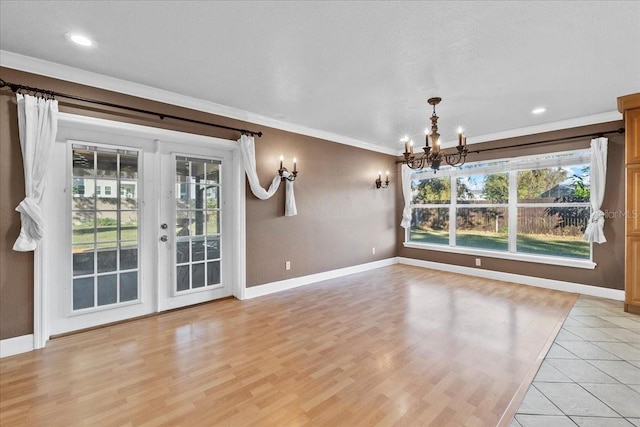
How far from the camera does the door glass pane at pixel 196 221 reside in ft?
12.2

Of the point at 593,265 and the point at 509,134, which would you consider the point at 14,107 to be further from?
the point at 593,265

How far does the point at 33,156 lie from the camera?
8.63ft

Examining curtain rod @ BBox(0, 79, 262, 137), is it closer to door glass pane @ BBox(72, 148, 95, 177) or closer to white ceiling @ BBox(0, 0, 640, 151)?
white ceiling @ BBox(0, 0, 640, 151)

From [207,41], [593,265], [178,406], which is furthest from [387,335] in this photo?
[593,265]

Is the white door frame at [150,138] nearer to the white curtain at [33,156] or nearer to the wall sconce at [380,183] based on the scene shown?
the white curtain at [33,156]

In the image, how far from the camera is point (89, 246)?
10.2 feet

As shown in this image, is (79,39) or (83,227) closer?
(79,39)

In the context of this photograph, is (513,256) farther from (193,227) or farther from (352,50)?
(193,227)

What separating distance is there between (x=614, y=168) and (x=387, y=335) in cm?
413

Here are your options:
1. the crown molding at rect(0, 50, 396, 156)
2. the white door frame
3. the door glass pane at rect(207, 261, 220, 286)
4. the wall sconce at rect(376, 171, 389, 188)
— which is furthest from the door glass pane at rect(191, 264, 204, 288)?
the wall sconce at rect(376, 171, 389, 188)

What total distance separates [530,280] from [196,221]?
17.8ft

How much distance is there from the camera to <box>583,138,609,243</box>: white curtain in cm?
408

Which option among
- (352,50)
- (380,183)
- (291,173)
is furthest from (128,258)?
(380,183)

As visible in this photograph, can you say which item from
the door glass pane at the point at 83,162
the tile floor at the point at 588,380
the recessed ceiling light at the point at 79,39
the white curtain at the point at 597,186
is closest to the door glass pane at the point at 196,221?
the door glass pane at the point at 83,162
